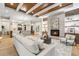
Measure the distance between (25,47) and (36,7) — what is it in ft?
4.02

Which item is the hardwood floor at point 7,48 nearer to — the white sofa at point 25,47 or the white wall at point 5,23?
the white sofa at point 25,47

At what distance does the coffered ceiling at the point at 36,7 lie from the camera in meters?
2.75

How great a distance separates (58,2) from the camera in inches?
108

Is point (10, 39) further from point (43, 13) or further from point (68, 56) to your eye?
point (68, 56)

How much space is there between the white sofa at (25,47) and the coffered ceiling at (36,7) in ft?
2.62

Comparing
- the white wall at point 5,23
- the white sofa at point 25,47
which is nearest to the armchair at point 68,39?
the white sofa at point 25,47

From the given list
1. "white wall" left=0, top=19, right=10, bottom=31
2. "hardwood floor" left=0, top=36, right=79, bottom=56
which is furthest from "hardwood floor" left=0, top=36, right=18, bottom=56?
"white wall" left=0, top=19, right=10, bottom=31

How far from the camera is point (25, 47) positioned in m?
2.39

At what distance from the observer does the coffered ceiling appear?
108 inches

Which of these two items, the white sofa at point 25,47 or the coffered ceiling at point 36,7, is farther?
the coffered ceiling at point 36,7

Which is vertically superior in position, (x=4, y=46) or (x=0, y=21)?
(x=0, y=21)

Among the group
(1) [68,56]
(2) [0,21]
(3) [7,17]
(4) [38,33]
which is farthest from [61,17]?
(2) [0,21]

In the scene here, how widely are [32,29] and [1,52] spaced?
1.14 m

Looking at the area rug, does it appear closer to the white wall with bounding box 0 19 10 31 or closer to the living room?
the living room
